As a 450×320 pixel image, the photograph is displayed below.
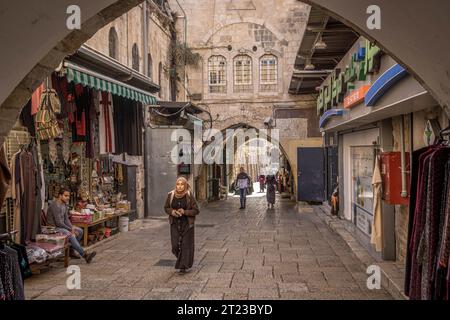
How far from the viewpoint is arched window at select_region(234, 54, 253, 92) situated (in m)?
18.8

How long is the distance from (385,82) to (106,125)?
585cm

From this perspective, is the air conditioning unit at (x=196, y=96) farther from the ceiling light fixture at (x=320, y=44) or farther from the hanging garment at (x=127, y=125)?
the ceiling light fixture at (x=320, y=44)

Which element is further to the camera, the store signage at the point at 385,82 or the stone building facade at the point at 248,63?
the stone building facade at the point at 248,63

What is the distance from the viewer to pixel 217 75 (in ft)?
62.1

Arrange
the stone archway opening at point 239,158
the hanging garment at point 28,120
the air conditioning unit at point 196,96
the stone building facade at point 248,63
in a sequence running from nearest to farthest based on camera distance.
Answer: the hanging garment at point 28,120 < the stone building facade at point 248,63 < the air conditioning unit at point 196,96 < the stone archway opening at point 239,158

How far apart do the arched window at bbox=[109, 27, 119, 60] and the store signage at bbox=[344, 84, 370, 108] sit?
20.4ft

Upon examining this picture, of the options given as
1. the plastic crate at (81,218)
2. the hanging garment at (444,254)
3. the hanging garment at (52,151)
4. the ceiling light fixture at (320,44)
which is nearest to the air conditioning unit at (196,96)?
the ceiling light fixture at (320,44)

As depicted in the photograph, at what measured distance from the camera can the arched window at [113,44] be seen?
11.3 metres

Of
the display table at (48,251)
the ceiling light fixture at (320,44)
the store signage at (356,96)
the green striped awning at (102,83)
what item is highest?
the ceiling light fixture at (320,44)

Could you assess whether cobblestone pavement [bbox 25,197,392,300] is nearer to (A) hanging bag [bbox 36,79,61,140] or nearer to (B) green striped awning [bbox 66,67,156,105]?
(A) hanging bag [bbox 36,79,61,140]

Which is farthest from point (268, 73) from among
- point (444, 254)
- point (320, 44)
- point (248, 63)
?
point (444, 254)
